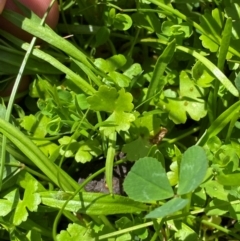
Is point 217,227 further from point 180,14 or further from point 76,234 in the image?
point 180,14

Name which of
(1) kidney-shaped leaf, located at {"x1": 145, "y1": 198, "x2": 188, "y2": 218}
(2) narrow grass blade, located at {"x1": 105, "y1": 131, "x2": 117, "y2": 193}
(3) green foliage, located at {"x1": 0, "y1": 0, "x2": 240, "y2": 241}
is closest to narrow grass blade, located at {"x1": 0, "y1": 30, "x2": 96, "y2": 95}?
(3) green foliage, located at {"x1": 0, "y1": 0, "x2": 240, "y2": 241}

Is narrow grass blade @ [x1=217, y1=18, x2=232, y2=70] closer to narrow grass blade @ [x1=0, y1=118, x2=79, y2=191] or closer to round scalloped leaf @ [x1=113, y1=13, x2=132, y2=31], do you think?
round scalloped leaf @ [x1=113, y1=13, x2=132, y2=31]

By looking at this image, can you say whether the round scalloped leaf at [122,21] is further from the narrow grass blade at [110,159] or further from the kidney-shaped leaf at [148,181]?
the kidney-shaped leaf at [148,181]

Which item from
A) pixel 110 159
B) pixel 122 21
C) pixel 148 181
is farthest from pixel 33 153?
pixel 122 21

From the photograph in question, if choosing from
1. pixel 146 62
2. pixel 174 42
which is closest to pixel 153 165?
pixel 174 42

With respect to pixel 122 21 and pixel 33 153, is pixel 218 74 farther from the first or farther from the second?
pixel 33 153
